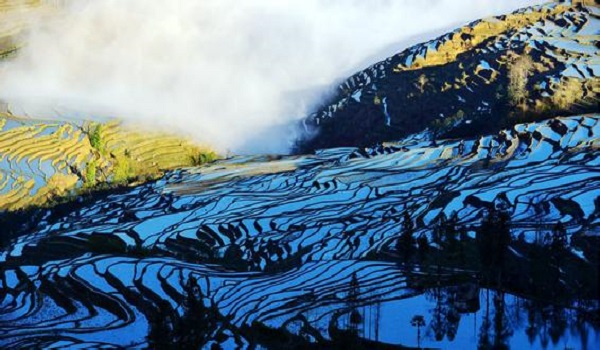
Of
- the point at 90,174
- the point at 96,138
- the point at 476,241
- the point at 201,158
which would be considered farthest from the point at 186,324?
the point at 201,158

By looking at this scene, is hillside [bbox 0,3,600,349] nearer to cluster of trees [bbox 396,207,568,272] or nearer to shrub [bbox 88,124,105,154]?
cluster of trees [bbox 396,207,568,272]

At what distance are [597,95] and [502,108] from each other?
6.40 m

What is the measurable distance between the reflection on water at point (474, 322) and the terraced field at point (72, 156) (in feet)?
101

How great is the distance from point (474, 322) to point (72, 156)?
130 ft

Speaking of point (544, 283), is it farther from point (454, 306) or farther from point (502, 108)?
point (502, 108)

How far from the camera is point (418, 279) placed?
31578 millimetres

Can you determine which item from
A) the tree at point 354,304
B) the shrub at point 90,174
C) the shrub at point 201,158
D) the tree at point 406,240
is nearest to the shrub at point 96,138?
the shrub at point 90,174

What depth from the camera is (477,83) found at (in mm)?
62938

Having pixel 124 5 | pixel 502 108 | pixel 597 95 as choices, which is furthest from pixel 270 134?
pixel 124 5

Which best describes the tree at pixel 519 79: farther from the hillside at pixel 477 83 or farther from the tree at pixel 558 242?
the tree at pixel 558 242

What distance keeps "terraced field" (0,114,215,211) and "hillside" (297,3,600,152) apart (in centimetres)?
1237

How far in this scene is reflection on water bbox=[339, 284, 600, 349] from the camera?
998 inches

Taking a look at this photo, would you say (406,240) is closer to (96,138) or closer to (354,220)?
(354,220)

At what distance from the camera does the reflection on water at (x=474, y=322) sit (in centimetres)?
2534
